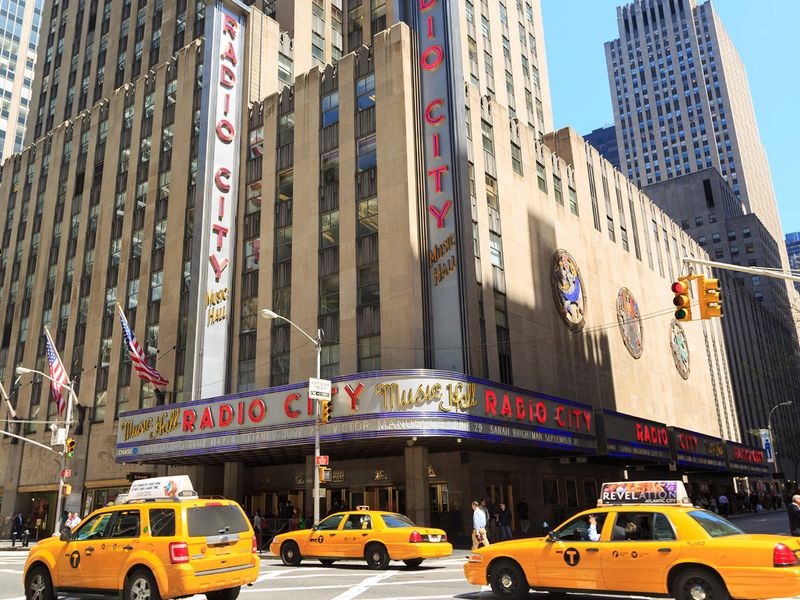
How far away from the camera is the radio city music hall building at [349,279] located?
35.1 metres

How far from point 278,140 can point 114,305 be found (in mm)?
17549

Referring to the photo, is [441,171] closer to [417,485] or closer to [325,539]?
[417,485]

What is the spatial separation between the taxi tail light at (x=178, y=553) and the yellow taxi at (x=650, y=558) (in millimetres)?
5664

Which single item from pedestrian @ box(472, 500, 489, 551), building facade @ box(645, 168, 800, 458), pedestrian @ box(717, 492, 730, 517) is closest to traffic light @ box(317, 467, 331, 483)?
pedestrian @ box(472, 500, 489, 551)

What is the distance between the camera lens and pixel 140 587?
12.4 metres

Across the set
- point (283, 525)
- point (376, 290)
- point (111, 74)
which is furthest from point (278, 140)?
point (111, 74)

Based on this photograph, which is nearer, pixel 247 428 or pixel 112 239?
pixel 247 428

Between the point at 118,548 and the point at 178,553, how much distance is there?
149 cm

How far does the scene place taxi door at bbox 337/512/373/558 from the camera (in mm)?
21109

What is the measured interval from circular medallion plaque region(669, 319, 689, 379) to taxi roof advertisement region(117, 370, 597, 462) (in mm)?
26414

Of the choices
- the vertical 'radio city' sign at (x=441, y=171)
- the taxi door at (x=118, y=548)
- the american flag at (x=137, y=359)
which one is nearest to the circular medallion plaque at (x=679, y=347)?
the vertical 'radio city' sign at (x=441, y=171)

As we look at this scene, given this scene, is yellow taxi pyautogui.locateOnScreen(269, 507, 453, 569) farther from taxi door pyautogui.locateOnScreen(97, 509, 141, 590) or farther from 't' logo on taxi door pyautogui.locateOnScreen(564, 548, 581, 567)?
taxi door pyautogui.locateOnScreen(97, 509, 141, 590)

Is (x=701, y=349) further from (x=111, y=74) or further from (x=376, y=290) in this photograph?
(x=111, y=74)

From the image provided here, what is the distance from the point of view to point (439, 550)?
67.5ft
